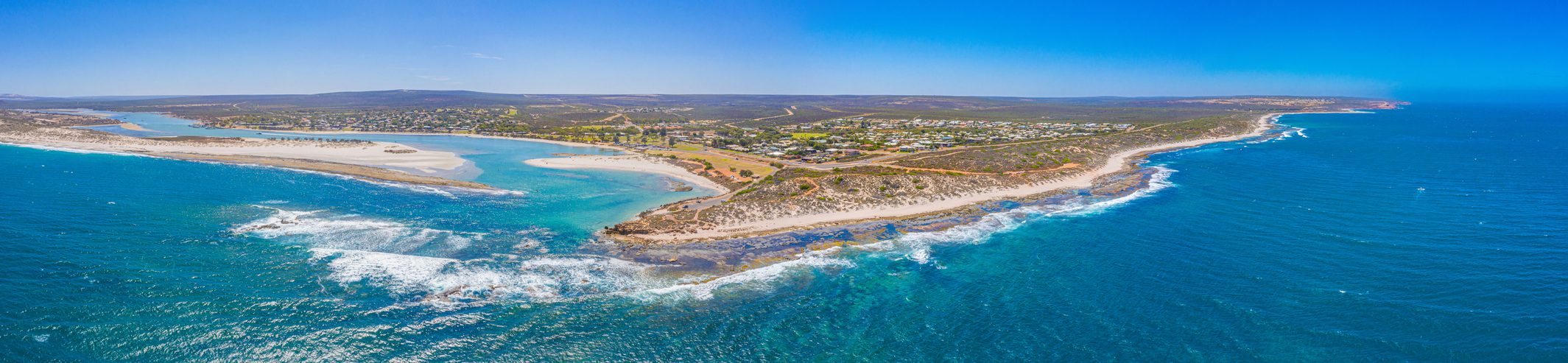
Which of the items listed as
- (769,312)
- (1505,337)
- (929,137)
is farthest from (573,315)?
(929,137)

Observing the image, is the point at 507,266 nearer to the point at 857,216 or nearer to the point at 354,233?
the point at 354,233

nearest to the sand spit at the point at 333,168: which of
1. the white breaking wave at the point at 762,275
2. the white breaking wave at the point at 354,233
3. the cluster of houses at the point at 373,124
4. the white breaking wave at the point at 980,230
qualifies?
the white breaking wave at the point at 354,233

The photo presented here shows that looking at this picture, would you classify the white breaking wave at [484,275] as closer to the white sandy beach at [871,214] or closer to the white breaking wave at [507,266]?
the white breaking wave at [507,266]

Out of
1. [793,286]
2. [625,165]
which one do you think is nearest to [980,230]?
[793,286]

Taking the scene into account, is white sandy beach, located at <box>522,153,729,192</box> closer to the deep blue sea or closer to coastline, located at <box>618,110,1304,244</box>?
the deep blue sea

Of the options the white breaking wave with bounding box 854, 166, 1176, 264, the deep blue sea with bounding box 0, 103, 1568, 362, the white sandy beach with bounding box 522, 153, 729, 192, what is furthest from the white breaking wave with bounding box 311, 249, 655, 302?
the white sandy beach with bounding box 522, 153, 729, 192

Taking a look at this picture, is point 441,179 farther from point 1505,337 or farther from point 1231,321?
point 1505,337
